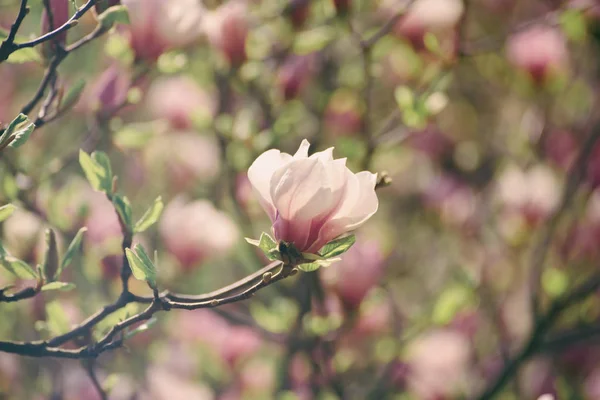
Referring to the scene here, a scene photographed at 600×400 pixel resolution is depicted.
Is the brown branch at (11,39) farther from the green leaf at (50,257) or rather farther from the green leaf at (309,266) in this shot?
the green leaf at (309,266)

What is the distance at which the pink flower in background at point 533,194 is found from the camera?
1066mm

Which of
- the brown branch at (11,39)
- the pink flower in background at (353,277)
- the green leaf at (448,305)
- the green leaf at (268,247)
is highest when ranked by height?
the brown branch at (11,39)

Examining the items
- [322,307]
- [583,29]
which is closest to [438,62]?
[583,29]

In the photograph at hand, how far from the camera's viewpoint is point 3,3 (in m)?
0.87

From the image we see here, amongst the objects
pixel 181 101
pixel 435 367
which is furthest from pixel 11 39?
pixel 435 367

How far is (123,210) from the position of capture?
531mm

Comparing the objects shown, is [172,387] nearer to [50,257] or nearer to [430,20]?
[50,257]

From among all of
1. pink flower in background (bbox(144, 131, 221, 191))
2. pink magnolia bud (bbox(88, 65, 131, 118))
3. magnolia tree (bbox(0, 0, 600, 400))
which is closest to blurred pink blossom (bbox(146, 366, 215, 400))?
magnolia tree (bbox(0, 0, 600, 400))

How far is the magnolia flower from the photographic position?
0.47 m

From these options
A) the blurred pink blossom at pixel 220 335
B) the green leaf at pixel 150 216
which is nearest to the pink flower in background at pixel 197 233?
the blurred pink blossom at pixel 220 335

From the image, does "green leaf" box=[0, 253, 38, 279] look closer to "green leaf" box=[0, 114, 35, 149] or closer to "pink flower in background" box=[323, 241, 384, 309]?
"green leaf" box=[0, 114, 35, 149]

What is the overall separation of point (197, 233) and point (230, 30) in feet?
0.89

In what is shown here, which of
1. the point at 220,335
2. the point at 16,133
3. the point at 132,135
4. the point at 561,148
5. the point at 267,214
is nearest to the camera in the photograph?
the point at 16,133

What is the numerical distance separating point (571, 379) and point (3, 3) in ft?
3.54
